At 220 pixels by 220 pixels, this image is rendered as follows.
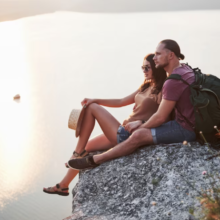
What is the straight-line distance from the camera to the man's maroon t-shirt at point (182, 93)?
285cm

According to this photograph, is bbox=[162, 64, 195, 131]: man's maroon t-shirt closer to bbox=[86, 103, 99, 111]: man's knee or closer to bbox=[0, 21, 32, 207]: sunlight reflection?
bbox=[86, 103, 99, 111]: man's knee

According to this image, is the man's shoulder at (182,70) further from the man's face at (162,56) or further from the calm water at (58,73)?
the calm water at (58,73)

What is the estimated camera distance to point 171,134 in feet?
10.0

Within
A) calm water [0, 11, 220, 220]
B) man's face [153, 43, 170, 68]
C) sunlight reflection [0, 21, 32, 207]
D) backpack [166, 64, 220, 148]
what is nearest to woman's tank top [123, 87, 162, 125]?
man's face [153, 43, 170, 68]

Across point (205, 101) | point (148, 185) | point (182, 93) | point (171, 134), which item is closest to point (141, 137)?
point (171, 134)

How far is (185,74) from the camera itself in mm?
2908

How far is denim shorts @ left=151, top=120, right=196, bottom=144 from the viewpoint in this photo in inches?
119

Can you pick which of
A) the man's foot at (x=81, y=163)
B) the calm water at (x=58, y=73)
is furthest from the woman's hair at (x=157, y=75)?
the calm water at (x=58, y=73)

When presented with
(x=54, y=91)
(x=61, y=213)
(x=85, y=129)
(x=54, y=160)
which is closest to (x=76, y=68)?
(x=54, y=91)

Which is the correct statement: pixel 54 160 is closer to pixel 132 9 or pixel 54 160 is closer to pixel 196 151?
pixel 196 151

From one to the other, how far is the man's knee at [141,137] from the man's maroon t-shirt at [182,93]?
315 mm

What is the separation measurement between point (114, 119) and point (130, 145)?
38cm

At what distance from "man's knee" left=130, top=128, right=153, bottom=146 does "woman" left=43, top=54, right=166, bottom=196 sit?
0.11m

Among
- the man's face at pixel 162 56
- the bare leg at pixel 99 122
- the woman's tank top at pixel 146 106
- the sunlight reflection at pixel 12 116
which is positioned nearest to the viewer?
the man's face at pixel 162 56
